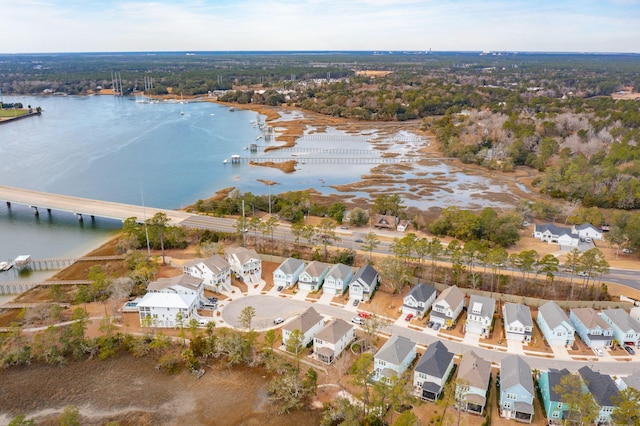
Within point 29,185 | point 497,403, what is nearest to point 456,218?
point 497,403

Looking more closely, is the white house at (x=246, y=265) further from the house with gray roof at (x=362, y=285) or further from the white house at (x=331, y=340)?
the white house at (x=331, y=340)

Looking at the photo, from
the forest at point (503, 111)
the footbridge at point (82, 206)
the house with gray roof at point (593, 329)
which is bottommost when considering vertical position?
the house with gray roof at point (593, 329)

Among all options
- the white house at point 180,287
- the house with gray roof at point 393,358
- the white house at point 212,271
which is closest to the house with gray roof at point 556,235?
the house with gray roof at point 393,358

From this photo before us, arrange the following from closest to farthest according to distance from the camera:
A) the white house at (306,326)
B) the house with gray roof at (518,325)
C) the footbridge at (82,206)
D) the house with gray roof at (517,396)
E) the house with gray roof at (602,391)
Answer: the house with gray roof at (602,391) < the house with gray roof at (517,396) < the white house at (306,326) < the house with gray roof at (518,325) < the footbridge at (82,206)

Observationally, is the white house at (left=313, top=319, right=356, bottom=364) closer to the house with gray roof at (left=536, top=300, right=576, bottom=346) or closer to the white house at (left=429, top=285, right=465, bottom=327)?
the white house at (left=429, top=285, right=465, bottom=327)

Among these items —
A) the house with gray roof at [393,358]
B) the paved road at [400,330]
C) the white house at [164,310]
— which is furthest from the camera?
the white house at [164,310]

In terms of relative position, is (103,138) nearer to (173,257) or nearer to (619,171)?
(173,257)
